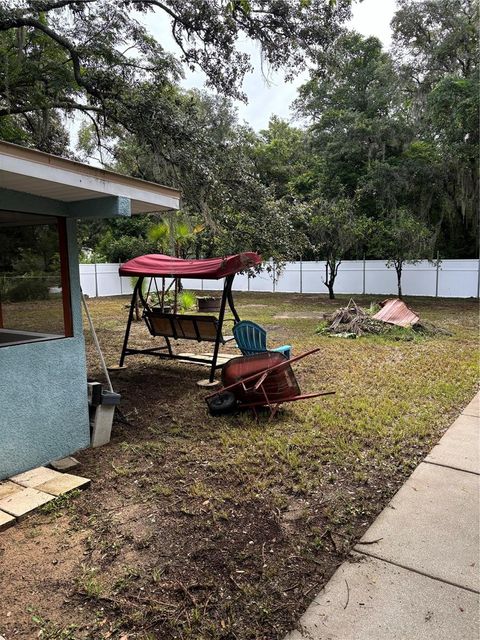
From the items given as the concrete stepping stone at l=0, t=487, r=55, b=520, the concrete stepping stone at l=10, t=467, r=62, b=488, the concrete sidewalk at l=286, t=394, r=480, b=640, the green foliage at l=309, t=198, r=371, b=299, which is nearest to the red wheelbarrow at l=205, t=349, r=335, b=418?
the concrete sidewalk at l=286, t=394, r=480, b=640

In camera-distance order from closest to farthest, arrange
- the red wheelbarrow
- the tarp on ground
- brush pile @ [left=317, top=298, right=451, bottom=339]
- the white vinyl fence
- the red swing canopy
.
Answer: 1. the red wheelbarrow
2. the red swing canopy
3. brush pile @ [left=317, top=298, right=451, bottom=339]
4. the tarp on ground
5. the white vinyl fence

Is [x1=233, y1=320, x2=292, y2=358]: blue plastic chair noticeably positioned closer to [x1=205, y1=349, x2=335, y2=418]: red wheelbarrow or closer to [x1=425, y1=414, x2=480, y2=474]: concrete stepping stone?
[x1=205, y1=349, x2=335, y2=418]: red wheelbarrow

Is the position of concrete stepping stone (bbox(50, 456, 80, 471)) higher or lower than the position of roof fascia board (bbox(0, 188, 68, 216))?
lower

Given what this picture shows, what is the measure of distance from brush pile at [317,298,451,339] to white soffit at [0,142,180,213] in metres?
5.78

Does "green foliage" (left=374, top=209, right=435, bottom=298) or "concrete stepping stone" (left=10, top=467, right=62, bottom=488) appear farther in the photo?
"green foliage" (left=374, top=209, right=435, bottom=298)

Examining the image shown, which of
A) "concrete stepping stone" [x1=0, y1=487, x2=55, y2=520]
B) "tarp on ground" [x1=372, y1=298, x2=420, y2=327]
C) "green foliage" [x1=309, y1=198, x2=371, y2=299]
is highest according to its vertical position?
"green foliage" [x1=309, y1=198, x2=371, y2=299]

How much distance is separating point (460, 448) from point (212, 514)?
2.12 meters

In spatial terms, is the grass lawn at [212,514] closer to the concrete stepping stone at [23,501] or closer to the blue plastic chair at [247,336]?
the concrete stepping stone at [23,501]

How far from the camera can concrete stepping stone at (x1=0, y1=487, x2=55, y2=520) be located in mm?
2570

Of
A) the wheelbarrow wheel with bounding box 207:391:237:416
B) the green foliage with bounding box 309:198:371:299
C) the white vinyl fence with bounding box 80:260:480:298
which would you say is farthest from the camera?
the white vinyl fence with bounding box 80:260:480:298

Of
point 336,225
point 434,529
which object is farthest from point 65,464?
point 336,225

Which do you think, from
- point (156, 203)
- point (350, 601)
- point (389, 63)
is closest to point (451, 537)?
point (350, 601)

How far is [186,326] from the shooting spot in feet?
18.5

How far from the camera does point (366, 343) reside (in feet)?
25.6
